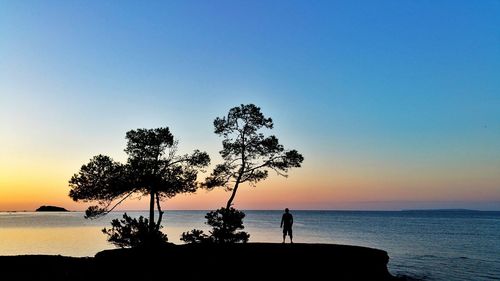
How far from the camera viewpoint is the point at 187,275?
2231 centimetres

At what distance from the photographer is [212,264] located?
77.0 ft

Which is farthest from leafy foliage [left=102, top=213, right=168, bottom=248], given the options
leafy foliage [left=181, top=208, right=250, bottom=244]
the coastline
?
the coastline

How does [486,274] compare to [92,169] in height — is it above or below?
below

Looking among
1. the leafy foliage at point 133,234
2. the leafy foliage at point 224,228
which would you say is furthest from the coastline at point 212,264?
the leafy foliage at point 133,234

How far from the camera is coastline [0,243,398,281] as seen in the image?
2272 cm

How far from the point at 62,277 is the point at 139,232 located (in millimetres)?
8436

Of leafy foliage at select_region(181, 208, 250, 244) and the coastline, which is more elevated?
leafy foliage at select_region(181, 208, 250, 244)

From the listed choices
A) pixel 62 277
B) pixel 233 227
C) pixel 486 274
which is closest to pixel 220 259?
pixel 233 227

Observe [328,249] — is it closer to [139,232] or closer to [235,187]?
[235,187]

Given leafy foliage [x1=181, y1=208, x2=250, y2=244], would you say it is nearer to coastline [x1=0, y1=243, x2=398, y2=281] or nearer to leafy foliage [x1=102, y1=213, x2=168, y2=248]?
leafy foliage [x1=102, y1=213, x2=168, y2=248]

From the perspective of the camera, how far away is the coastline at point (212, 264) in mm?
22719

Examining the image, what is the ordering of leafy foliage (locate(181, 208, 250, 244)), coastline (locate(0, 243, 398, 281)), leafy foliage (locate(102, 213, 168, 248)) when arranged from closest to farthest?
coastline (locate(0, 243, 398, 281))
leafy foliage (locate(102, 213, 168, 248))
leafy foliage (locate(181, 208, 250, 244))

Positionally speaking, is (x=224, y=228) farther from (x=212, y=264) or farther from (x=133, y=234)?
(x=212, y=264)

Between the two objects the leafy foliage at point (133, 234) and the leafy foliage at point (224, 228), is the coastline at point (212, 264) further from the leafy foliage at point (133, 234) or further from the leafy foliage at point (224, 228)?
the leafy foliage at point (133, 234)
